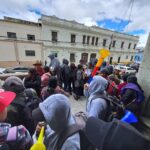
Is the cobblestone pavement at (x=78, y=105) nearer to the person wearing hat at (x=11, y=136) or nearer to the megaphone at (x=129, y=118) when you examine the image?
the megaphone at (x=129, y=118)

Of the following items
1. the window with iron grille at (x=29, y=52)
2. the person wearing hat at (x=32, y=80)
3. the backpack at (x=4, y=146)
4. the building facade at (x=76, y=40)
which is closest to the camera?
the backpack at (x=4, y=146)

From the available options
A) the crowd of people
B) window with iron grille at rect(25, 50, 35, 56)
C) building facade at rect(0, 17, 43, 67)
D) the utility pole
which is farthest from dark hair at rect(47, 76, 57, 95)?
window with iron grille at rect(25, 50, 35, 56)

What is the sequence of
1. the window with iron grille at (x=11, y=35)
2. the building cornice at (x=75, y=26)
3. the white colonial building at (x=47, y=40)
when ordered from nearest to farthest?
the window with iron grille at (x=11, y=35) → the white colonial building at (x=47, y=40) → the building cornice at (x=75, y=26)

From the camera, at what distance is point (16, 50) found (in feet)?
49.5

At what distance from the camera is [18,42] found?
15000mm

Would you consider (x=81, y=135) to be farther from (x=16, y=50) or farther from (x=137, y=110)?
(x=16, y=50)

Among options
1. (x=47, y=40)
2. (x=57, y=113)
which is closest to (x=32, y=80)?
(x=57, y=113)

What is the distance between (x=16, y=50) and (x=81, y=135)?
16.9 meters

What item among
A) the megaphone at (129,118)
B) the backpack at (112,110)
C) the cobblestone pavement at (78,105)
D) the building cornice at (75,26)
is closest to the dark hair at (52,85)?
the backpack at (112,110)

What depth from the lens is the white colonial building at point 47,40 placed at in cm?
1455

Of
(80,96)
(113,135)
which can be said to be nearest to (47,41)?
(80,96)

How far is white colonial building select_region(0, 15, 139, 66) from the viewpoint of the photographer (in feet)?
47.7

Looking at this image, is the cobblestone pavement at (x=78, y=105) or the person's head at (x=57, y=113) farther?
the cobblestone pavement at (x=78, y=105)

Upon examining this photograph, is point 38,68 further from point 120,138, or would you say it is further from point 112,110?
point 120,138
